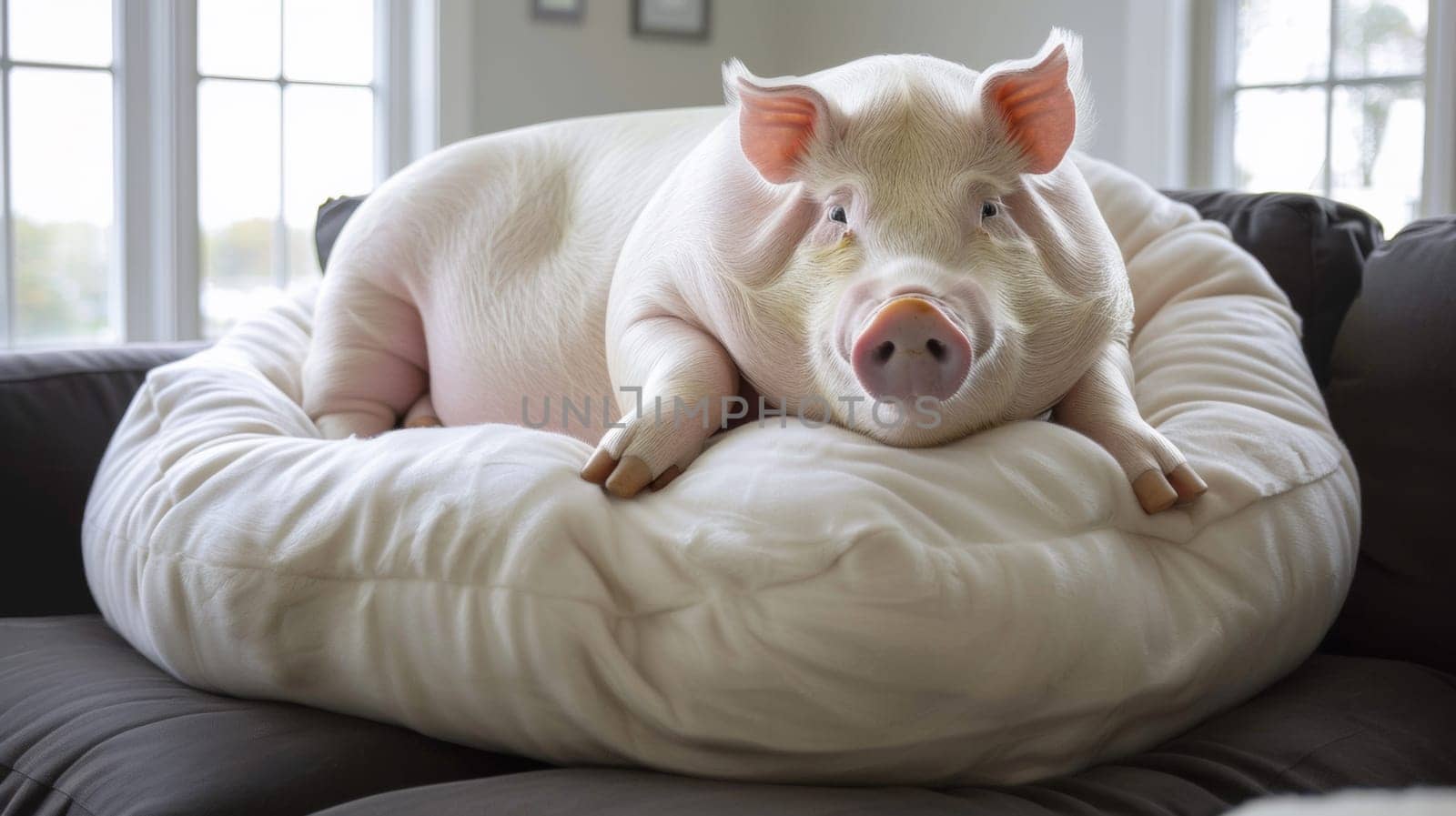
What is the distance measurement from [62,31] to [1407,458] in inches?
108

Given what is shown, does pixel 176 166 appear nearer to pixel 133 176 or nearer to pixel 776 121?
pixel 133 176

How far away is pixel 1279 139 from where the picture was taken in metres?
2.98

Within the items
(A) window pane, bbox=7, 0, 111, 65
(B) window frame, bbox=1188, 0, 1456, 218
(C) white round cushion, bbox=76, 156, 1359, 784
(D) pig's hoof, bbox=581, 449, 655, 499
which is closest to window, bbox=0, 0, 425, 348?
(A) window pane, bbox=7, 0, 111, 65

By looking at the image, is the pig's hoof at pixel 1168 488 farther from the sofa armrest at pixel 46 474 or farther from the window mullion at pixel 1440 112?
the window mullion at pixel 1440 112

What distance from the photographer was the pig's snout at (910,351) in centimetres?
79

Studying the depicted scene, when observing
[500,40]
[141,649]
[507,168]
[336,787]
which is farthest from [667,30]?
[336,787]

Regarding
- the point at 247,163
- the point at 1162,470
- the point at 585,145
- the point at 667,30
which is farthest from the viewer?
the point at 667,30

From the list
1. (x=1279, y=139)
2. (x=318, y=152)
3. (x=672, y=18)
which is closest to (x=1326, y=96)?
(x=1279, y=139)

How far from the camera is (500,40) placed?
334cm

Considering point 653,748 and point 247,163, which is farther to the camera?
point 247,163

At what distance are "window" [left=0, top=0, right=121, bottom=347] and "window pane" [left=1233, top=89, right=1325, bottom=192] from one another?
2516mm

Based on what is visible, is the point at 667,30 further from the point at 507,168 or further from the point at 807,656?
the point at 807,656

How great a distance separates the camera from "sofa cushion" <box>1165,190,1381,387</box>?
1383 millimetres

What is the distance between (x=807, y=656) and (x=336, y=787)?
0.33 m
